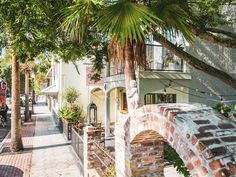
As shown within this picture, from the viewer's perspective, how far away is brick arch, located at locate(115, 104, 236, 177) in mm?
2295

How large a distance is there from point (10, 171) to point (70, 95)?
9.68m

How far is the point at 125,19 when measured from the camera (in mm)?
3916

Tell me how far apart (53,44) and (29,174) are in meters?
4.68

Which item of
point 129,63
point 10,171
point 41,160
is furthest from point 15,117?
point 129,63

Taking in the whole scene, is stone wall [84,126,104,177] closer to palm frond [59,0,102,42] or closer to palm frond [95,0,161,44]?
palm frond [59,0,102,42]

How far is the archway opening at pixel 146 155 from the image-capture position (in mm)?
4375

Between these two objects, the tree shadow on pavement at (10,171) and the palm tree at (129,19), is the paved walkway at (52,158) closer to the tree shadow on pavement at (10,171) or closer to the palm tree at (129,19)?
the tree shadow on pavement at (10,171)

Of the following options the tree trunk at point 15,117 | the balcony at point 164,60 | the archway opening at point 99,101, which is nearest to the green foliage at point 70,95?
the archway opening at point 99,101

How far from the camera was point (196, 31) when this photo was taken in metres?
6.82

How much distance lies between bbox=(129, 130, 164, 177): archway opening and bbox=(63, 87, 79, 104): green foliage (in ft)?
48.2

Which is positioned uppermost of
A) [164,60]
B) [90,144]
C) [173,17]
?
[164,60]

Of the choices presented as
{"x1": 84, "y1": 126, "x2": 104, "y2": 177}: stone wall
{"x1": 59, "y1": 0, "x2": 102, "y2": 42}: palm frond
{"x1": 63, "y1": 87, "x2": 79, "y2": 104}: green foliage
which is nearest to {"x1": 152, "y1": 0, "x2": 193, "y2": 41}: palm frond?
{"x1": 59, "y1": 0, "x2": 102, "y2": 42}: palm frond

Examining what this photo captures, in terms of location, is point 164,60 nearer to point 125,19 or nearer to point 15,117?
point 15,117

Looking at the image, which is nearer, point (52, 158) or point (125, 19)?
point (125, 19)
